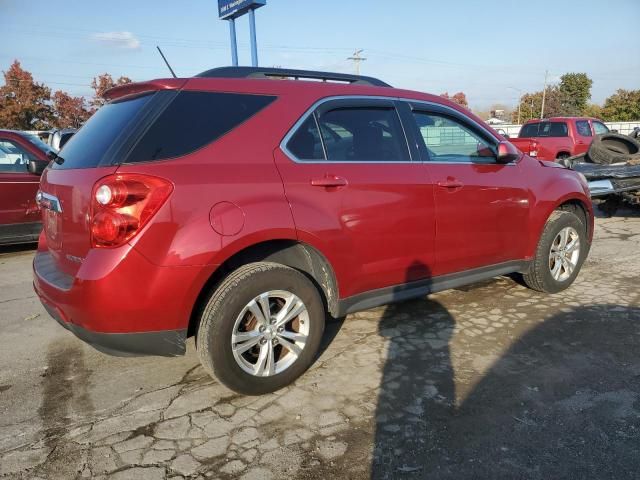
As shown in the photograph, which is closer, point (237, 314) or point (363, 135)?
point (237, 314)

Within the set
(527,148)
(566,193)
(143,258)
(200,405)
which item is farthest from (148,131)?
(527,148)

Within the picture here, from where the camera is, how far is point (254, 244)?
110 inches

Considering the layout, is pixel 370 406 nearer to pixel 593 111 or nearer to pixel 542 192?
pixel 542 192

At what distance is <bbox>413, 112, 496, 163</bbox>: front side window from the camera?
3762 millimetres

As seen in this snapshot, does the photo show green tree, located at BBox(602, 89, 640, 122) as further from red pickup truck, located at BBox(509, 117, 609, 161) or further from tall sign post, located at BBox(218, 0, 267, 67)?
tall sign post, located at BBox(218, 0, 267, 67)

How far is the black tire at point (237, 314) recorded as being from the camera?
271 centimetres

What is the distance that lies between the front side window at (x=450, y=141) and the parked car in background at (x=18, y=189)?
17.2ft

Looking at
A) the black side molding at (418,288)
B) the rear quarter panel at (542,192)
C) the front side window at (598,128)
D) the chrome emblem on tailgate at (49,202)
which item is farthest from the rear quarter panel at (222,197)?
the front side window at (598,128)

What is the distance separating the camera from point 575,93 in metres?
64.3

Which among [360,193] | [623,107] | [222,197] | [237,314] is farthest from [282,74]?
[623,107]

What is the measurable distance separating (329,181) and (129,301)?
1330 millimetres

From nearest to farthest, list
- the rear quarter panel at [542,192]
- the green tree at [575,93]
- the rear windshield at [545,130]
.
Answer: the rear quarter panel at [542,192] < the rear windshield at [545,130] < the green tree at [575,93]

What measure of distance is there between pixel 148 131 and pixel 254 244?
2.72 ft

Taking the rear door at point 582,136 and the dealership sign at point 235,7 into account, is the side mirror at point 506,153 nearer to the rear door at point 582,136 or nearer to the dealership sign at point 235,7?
the rear door at point 582,136
